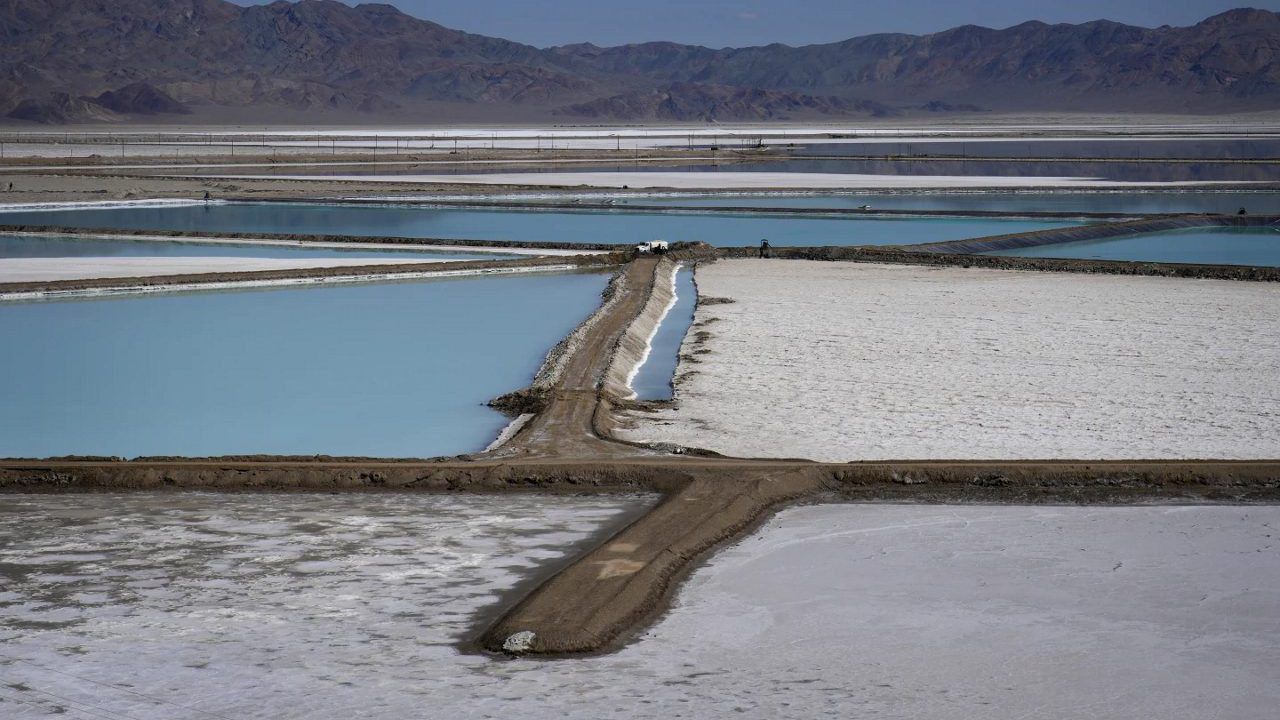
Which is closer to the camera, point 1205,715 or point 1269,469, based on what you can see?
point 1205,715

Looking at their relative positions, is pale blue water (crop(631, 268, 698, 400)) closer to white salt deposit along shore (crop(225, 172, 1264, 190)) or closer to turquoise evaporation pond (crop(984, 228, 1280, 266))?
turquoise evaporation pond (crop(984, 228, 1280, 266))

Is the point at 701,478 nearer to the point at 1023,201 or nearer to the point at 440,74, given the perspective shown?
the point at 1023,201

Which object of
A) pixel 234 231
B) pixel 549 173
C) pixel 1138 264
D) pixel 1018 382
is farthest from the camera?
pixel 549 173

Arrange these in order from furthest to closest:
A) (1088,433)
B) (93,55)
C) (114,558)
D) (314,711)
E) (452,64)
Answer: (452,64) < (93,55) < (1088,433) < (114,558) < (314,711)

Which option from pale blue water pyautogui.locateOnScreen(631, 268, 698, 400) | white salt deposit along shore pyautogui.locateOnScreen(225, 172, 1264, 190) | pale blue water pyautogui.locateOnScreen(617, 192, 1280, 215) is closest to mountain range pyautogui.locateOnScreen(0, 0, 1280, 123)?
white salt deposit along shore pyautogui.locateOnScreen(225, 172, 1264, 190)

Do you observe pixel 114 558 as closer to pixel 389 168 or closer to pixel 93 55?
pixel 389 168

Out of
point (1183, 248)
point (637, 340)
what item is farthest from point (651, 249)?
point (1183, 248)

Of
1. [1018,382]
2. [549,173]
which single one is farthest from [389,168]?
[1018,382]

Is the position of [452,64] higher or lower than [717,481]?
higher
